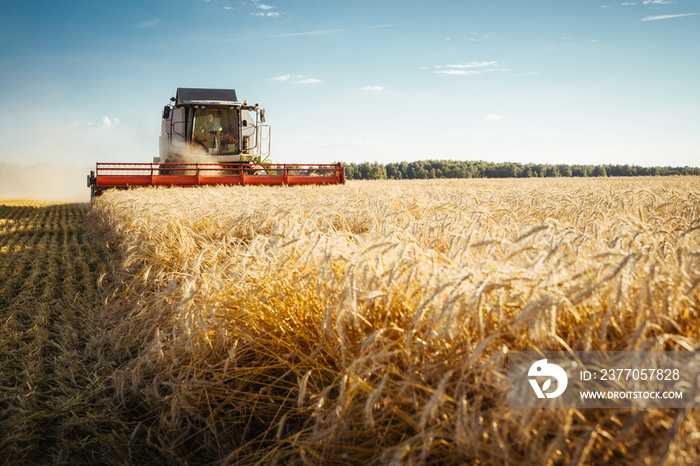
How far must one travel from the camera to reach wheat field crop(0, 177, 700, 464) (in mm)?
1280

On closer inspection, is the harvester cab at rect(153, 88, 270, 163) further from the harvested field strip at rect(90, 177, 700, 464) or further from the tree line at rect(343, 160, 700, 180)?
the tree line at rect(343, 160, 700, 180)

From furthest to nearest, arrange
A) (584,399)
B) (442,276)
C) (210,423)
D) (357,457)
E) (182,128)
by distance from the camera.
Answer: (182,128), (210,423), (442,276), (357,457), (584,399)

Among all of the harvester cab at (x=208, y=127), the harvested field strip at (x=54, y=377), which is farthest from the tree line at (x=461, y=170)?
the harvested field strip at (x=54, y=377)

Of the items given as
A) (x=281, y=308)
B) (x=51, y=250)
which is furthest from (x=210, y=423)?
(x=51, y=250)

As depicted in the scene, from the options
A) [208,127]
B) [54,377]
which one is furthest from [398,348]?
[208,127]

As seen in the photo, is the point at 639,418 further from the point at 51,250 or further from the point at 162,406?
the point at 51,250

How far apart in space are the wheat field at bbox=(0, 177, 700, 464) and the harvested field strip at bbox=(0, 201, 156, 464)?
29 mm

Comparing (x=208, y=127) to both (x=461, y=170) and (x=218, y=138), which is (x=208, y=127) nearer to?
(x=218, y=138)

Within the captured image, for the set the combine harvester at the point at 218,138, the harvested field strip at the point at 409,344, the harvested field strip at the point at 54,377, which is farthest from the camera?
the combine harvester at the point at 218,138

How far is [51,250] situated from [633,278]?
7099 mm

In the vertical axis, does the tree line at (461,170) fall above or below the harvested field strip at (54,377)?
above

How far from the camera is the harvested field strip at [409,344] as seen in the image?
1.28 m

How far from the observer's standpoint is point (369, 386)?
1.62 m

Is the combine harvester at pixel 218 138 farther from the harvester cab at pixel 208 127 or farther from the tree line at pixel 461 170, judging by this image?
the tree line at pixel 461 170
